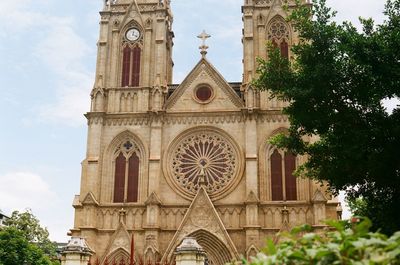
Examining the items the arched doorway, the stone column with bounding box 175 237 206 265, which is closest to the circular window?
the arched doorway

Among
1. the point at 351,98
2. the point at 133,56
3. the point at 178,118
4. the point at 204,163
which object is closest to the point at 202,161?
the point at 204,163

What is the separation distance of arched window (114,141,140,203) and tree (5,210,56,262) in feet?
33.4

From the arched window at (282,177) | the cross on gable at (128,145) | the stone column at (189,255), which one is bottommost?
the stone column at (189,255)

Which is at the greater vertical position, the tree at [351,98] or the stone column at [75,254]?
the tree at [351,98]

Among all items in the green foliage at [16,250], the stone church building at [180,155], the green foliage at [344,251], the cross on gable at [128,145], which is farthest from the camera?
the cross on gable at [128,145]

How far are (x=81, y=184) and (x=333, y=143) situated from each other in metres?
21.6

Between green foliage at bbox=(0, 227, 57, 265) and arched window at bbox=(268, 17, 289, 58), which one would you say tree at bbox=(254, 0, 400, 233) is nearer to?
arched window at bbox=(268, 17, 289, 58)

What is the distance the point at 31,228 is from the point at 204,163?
15.6 metres

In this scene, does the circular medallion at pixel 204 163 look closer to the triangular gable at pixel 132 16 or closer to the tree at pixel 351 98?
the triangular gable at pixel 132 16

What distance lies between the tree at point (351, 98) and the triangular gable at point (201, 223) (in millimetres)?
14508

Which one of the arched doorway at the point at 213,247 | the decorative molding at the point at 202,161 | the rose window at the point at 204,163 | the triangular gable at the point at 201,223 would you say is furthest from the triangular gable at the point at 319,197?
the arched doorway at the point at 213,247

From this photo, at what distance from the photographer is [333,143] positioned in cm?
1714

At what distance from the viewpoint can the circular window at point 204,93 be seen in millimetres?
36719

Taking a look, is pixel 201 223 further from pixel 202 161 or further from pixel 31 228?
pixel 31 228
